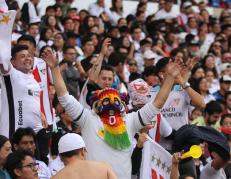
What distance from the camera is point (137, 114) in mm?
9539

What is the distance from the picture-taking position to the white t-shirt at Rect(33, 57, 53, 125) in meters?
11.7

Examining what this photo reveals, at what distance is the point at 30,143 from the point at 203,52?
1122 cm

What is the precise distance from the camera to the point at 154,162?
1002cm

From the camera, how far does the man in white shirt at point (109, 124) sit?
9383mm

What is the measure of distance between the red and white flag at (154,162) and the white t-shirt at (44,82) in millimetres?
1995

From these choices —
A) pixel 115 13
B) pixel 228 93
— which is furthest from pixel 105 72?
pixel 115 13

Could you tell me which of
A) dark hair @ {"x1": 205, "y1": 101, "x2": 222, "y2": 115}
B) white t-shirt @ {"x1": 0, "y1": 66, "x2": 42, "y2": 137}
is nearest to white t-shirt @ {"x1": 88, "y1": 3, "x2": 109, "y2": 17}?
dark hair @ {"x1": 205, "y1": 101, "x2": 222, "y2": 115}

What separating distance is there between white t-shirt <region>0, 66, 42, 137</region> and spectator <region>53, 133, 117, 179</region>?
197 cm

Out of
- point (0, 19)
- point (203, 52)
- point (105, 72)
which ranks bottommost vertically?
point (203, 52)

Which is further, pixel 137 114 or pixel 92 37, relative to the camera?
pixel 92 37

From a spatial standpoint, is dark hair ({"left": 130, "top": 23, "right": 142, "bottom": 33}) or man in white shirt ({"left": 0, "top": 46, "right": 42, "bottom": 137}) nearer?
man in white shirt ({"left": 0, "top": 46, "right": 42, "bottom": 137})

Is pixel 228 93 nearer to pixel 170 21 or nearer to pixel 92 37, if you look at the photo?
pixel 92 37

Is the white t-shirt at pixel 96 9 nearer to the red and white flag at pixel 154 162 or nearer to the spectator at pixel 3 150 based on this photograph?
the red and white flag at pixel 154 162

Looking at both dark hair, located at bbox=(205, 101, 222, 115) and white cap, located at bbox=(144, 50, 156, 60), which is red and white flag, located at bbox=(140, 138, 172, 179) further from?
white cap, located at bbox=(144, 50, 156, 60)
